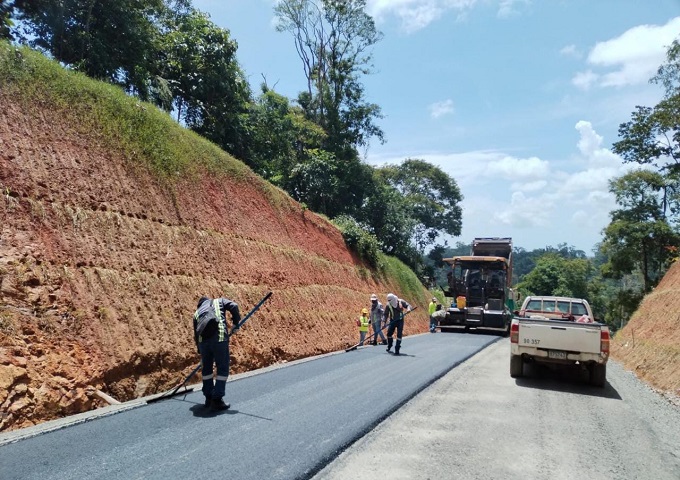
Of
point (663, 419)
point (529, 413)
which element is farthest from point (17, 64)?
point (663, 419)

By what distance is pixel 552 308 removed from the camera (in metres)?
12.9

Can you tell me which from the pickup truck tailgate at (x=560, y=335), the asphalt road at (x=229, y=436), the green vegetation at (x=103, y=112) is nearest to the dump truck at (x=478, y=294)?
the pickup truck tailgate at (x=560, y=335)

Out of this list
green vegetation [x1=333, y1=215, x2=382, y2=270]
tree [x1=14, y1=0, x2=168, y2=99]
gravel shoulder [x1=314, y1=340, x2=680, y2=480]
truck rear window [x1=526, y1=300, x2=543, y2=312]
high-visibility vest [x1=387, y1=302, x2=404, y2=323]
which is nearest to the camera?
gravel shoulder [x1=314, y1=340, x2=680, y2=480]

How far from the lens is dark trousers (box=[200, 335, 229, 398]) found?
23.1 ft

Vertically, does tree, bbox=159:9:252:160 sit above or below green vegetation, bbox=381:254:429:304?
above

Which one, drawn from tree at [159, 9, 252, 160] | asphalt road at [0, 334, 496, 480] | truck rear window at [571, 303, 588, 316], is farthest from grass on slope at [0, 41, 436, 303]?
truck rear window at [571, 303, 588, 316]

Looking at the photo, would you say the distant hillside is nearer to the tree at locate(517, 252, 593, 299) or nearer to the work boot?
the work boot

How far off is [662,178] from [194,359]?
3257 cm

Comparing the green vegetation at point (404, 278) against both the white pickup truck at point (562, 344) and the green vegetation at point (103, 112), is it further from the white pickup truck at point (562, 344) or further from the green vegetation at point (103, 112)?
the white pickup truck at point (562, 344)

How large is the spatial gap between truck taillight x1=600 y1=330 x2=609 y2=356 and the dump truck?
13402 mm

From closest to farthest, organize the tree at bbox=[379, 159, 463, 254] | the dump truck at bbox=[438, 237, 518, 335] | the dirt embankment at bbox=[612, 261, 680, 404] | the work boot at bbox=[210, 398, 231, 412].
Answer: the work boot at bbox=[210, 398, 231, 412] < the dirt embankment at bbox=[612, 261, 680, 404] < the dump truck at bbox=[438, 237, 518, 335] < the tree at bbox=[379, 159, 463, 254]

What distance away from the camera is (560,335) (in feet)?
32.2

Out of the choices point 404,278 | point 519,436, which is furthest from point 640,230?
point 519,436

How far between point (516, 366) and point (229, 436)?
665cm
